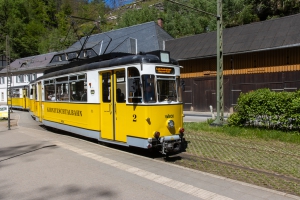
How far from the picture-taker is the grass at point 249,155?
6.39 m

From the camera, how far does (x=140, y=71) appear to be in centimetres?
807

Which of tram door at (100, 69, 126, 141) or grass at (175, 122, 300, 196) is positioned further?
tram door at (100, 69, 126, 141)

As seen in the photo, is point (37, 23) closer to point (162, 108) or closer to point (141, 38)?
point (141, 38)

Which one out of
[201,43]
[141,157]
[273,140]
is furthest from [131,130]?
[201,43]

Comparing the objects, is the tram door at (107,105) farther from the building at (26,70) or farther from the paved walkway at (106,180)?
the building at (26,70)

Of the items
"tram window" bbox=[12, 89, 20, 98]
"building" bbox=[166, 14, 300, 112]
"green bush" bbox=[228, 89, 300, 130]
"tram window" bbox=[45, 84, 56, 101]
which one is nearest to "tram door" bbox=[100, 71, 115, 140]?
"tram window" bbox=[45, 84, 56, 101]

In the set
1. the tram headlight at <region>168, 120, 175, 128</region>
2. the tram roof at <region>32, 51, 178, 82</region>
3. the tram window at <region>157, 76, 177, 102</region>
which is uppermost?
the tram roof at <region>32, 51, 178, 82</region>

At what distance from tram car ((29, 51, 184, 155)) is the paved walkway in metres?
0.74

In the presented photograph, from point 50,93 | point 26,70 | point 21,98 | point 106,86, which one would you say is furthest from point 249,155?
point 26,70

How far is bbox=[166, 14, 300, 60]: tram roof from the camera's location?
71.6 ft

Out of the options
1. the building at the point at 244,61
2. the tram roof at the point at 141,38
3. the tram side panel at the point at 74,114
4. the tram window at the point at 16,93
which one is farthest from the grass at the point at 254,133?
the tram window at the point at 16,93

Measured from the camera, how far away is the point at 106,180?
6.05 m

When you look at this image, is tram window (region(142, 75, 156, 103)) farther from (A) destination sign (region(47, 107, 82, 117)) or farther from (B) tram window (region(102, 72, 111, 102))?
(A) destination sign (region(47, 107, 82, 117))

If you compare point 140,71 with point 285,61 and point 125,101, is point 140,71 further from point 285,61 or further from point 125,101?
point 285,61
